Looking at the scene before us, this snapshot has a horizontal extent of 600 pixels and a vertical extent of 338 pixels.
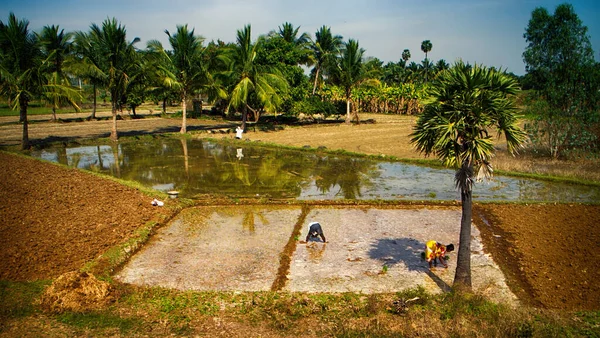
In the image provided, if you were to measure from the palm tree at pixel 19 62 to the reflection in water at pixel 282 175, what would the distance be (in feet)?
12.6

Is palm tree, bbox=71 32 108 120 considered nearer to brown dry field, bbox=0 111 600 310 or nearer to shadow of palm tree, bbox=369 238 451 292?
brown dry field, bbox=0 111 600 310

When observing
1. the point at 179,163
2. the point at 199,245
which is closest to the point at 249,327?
the point at 199,245

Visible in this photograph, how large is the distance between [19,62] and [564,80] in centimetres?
3129

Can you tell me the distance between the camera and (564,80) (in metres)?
24.2

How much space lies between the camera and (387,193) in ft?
59.9

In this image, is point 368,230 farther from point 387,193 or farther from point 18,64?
point 18,64

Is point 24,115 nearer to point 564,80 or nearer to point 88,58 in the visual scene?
point 88,58

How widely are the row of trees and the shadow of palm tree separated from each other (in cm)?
2280

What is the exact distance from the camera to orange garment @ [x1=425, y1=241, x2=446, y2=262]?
10.6 meters

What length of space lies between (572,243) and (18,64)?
28.6 metres

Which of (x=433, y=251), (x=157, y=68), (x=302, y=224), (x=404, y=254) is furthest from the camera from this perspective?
(x=157, y=68)

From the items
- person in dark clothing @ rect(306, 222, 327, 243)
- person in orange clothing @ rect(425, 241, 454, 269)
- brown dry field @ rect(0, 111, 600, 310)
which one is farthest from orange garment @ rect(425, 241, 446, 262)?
person in dark clothing @ rect(306, 222, 327, 243)

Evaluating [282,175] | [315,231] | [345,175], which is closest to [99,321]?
[315,231]

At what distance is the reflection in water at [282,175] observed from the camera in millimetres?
18312
